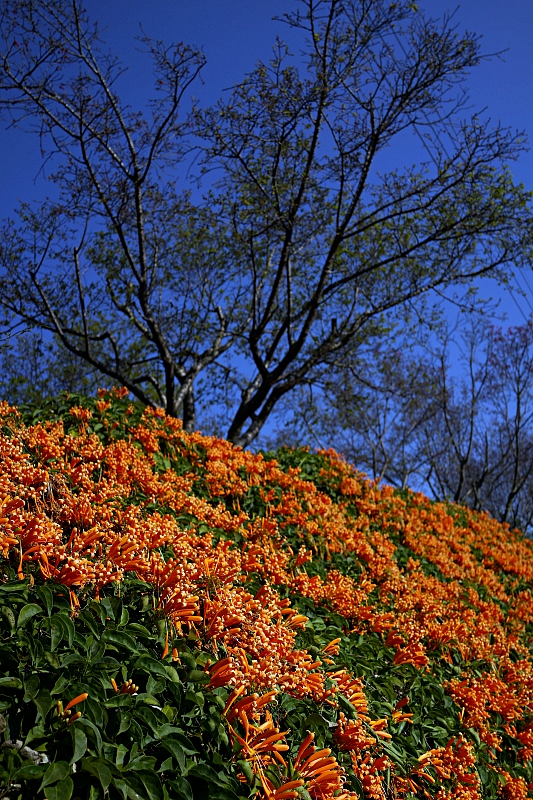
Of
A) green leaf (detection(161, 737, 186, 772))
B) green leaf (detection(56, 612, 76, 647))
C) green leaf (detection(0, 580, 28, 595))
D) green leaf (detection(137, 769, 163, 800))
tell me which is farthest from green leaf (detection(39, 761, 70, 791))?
green leaf (detection(0, 580, 28, 595))

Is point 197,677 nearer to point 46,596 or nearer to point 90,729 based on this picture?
point 90,729

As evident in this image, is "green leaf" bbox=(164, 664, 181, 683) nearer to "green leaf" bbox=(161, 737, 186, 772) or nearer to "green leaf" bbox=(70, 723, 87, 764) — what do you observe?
"green leaf" bbox=(161, 737, 186, 772)

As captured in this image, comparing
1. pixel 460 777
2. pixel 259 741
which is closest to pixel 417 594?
pixel 460 777

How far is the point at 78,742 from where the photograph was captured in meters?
1.74

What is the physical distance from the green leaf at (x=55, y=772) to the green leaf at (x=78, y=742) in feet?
0.11

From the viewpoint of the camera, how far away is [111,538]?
8.92 ft

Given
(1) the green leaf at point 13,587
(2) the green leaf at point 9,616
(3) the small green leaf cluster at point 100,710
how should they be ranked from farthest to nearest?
(1) the green leaf at point 13,587 < (2) the green leaf at point 9,616 < (3) the small green leaf cluster at point 100,710

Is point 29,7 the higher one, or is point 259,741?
point 29,7

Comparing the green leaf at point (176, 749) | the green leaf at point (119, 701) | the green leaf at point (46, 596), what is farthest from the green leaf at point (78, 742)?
the green leaf at point (46, 596)

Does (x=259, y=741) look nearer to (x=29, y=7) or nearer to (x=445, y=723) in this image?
(x=445, y=723)

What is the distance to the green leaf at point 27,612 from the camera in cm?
208

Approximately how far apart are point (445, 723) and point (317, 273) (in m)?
8.07

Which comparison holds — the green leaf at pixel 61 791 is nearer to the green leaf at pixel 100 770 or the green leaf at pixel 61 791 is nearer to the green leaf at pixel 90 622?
the green leaf at pixel 100 770

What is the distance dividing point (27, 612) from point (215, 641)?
0.78 metres
